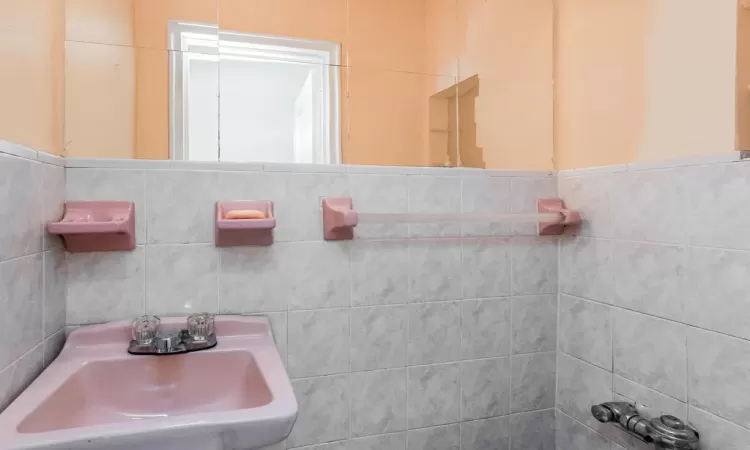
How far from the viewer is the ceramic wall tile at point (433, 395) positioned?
4.43ft

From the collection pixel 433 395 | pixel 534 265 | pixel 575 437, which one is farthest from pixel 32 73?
pixel 575 437

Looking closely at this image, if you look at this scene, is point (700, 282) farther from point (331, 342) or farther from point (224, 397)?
point (224, 397)

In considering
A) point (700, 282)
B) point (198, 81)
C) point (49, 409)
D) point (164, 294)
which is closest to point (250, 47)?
point (198, 81)

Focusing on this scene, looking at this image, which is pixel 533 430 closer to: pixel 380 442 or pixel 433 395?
pixel 433 395

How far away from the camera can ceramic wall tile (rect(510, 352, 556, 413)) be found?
57.2 inches

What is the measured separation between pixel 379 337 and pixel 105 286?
714 millimetres

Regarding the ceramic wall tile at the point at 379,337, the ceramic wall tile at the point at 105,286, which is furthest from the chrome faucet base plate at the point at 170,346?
the ceramic wall tile at the point at 379,337

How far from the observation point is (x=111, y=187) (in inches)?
44.2

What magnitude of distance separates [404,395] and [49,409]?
33.7 inches

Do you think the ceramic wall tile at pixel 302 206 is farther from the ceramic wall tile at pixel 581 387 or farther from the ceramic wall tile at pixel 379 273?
the ceramic wall tile at pixel 581 387

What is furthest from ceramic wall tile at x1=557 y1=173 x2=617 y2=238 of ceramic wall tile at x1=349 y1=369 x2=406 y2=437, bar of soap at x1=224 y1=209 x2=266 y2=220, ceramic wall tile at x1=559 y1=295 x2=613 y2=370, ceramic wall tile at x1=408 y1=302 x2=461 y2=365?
bar of soap at x1=224 y1=209 x2=266 y2=220

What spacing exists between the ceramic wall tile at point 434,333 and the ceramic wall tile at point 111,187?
30.0 inches

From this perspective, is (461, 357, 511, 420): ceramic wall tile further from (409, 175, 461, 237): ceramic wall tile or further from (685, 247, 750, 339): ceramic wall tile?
(685, 247, 750, 339): ceramic wall tile

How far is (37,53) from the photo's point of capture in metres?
1.00
